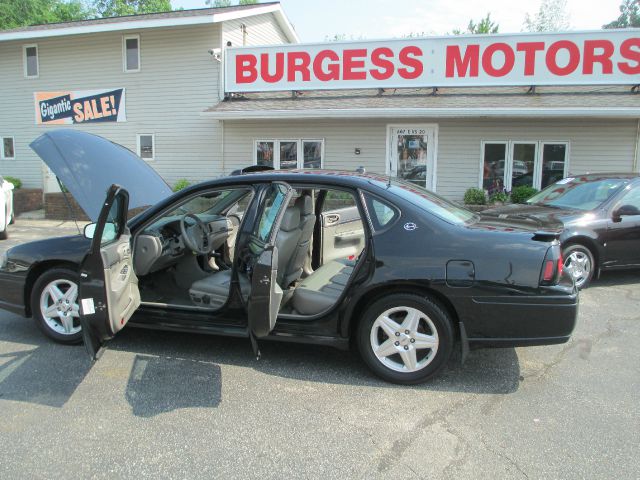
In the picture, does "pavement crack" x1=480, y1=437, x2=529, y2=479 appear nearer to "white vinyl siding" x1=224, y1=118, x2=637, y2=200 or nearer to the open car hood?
the open car hood

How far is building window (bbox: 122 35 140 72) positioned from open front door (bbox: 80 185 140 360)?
13498 mm

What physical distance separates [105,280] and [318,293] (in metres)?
Answer: 1.56

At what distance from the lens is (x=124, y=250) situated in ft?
11.9

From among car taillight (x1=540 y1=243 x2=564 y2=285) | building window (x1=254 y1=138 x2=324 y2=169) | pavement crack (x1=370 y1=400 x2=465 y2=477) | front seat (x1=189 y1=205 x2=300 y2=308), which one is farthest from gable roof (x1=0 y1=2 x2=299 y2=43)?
pavement crack (x1=370 y1=400 x2=465 y2=477)

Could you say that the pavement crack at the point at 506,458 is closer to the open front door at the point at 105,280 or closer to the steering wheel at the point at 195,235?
the open front door at the point at 105,280

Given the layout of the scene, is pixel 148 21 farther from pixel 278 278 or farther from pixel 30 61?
pixel 278 278

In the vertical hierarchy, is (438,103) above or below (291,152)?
above

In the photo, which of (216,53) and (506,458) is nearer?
(506,458)

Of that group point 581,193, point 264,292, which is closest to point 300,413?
point 264,292

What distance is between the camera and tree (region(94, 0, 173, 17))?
37594 mm

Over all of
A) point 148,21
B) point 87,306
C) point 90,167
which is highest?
point 148,21

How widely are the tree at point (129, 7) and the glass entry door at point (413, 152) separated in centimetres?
3008

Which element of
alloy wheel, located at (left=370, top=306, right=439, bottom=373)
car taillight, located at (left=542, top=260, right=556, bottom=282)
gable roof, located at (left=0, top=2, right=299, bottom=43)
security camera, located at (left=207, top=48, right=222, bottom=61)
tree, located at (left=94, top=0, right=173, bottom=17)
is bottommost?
alloy wheel, located at (left=370, top=306, right=439, bottom=373)

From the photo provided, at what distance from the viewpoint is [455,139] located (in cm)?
1295
